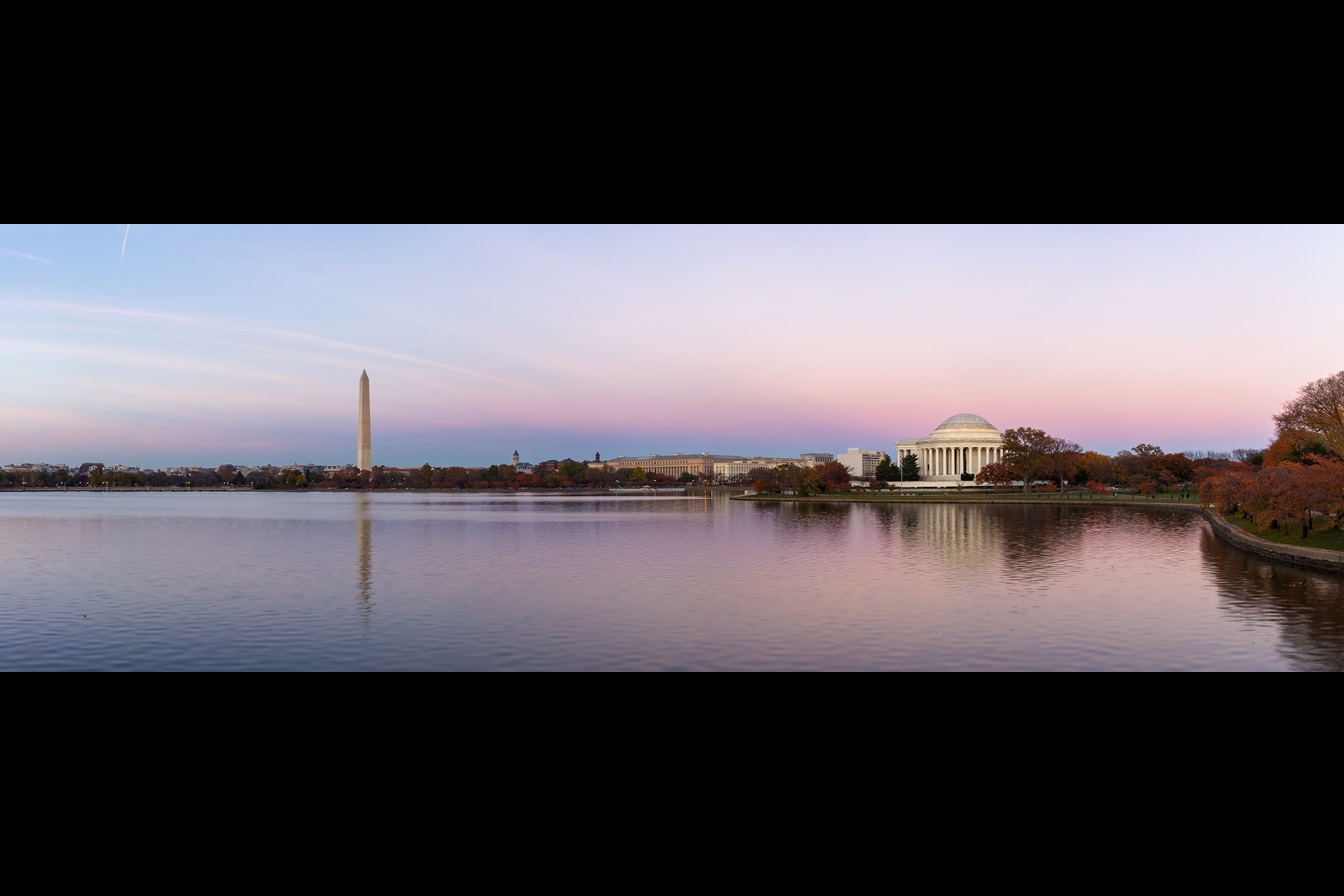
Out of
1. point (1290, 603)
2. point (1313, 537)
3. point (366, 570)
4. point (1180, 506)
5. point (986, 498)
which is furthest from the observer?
point (986, 498)

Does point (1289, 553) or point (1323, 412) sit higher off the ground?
point (1323, 412)

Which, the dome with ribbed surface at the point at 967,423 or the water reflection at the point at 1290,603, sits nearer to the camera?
the water reflection at the point at 1290,603

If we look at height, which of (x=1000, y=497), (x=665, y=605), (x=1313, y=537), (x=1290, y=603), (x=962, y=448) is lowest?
Result: (x=1290, y=603)

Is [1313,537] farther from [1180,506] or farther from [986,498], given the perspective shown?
[986,498]

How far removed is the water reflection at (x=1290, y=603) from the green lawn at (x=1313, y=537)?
969 millimetres

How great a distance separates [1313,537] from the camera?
22922 mm

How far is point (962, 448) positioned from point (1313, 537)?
6882cm

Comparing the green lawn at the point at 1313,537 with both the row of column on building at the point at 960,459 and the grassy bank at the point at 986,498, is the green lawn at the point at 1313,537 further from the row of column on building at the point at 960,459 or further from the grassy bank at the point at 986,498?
the row of column on building at the point at 960,459

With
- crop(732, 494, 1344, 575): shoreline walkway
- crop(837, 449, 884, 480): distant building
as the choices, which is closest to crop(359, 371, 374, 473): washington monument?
crop(732, 494, 1344, 575): shoreline walkway

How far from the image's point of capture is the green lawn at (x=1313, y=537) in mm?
21562

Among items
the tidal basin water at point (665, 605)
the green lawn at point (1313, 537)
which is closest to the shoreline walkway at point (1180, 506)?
the green lawn at point (1313, 537)

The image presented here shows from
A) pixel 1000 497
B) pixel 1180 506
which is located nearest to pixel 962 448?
pixel 1000 497
